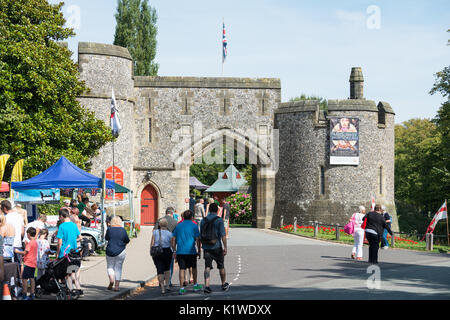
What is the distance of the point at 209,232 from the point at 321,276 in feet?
11.4

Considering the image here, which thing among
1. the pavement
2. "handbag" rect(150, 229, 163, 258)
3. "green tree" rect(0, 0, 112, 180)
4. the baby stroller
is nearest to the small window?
"green tree" rect(0, 0, 112, 180)

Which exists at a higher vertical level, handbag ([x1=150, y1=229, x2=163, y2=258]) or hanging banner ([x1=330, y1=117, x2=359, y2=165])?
hanging banner ([x1=330, y1=117, x2=359, y2=165])

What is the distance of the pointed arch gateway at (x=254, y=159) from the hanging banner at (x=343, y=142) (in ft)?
11.6

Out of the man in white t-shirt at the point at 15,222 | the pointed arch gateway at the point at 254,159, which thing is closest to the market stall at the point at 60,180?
the man in white t-shirt at the point at 15,222

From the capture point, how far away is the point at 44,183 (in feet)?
56.2

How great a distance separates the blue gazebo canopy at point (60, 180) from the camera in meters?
17.1

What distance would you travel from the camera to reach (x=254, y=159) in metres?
36.2

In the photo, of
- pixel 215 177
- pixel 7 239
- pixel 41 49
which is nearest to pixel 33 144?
pixel 41 49

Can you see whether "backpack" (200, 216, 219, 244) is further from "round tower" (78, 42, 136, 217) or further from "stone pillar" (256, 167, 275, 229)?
"stone pillar" (256, 167, 275, 229)

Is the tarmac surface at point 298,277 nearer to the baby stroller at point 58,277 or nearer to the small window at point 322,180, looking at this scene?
the baby stroller at point 58,277

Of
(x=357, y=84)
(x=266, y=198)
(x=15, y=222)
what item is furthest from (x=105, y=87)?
(x=15, y=222)

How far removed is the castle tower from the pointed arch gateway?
780mm

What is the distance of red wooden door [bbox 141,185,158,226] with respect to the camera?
117ft
